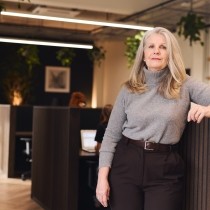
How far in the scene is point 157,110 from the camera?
1947 millimetres

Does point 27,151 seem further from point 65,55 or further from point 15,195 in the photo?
point 65,55

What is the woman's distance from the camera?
6.39 ft

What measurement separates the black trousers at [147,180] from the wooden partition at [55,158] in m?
2.57

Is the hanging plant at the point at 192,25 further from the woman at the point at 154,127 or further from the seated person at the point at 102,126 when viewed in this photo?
the woman at the point at 154,127

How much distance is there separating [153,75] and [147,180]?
454 millimetres

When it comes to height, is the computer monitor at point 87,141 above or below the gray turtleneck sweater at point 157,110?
below

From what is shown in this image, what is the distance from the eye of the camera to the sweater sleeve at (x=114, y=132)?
207 centimetres

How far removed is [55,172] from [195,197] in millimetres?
3064

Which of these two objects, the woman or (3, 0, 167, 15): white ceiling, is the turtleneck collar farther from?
(3, 0, 167, 15): white ceiling

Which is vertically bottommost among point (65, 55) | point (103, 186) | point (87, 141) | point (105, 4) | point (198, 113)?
point (87, 141)

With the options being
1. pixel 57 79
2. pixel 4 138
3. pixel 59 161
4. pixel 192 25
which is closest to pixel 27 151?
pixel 4 138

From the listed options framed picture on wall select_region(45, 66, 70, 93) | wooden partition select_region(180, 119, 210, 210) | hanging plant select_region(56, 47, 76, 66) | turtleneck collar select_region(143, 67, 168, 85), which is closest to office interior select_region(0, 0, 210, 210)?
wooden partition select_region(180, 119, 210, 210)

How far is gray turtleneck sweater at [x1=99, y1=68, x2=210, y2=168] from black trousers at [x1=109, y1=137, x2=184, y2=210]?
7 cm

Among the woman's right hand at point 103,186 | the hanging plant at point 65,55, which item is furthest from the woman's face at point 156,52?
the hanging plant at point 65,55
